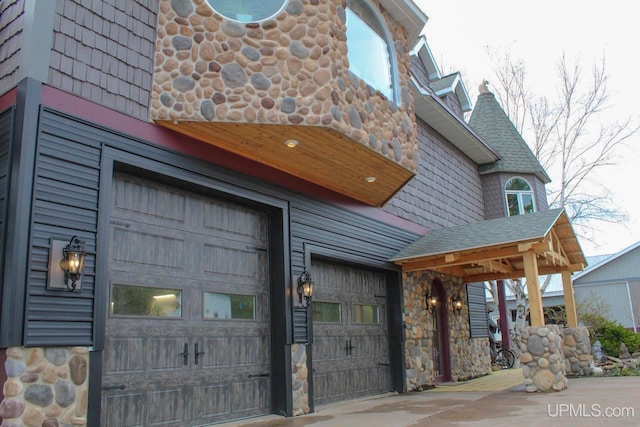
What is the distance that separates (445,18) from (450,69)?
8.29 feet

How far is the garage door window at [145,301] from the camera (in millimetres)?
5848

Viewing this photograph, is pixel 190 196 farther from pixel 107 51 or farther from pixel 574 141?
pixel 574 141

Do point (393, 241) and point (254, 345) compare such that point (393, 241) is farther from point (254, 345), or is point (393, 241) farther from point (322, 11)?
point (322, 11)

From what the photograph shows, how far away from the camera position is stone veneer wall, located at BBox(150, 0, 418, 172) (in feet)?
20.8


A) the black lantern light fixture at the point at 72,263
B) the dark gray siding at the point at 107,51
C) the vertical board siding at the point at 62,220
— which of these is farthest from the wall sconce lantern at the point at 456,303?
the black lantern light fixture at the point at 72,263

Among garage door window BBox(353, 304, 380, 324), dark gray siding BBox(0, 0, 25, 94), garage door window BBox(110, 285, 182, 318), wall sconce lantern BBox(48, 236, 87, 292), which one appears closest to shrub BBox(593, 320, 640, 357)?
garage door window BBox(353, 304, 380, 324)

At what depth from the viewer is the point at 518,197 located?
630 inches

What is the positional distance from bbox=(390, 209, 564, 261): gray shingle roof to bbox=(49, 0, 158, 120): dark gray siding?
19.6 feet

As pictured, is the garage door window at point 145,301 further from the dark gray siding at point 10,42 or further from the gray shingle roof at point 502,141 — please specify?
the gray shingle roof at point 502,141

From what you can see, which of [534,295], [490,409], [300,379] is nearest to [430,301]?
[534,295]

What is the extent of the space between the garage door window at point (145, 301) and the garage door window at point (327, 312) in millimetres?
2756

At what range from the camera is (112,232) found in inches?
231

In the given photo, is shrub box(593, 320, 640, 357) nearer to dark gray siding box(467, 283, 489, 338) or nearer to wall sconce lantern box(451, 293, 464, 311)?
dark gray siding box(467, 283, 489, 338)

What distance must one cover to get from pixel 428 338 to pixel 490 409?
387cm
